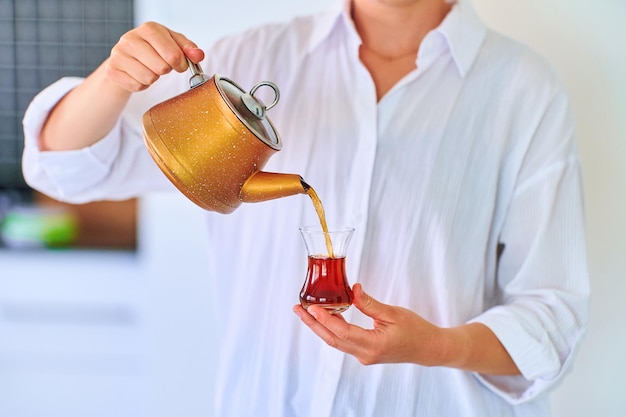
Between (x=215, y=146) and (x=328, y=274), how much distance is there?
0.22 metres

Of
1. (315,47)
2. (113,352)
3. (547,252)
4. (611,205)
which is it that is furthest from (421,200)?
(113,352)

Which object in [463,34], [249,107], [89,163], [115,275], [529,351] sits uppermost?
A: [463,34]

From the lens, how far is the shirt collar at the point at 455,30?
1336 millimetres

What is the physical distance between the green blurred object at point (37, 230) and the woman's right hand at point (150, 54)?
105cm

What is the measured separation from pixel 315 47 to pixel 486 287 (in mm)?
510

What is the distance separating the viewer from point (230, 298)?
1.43 m

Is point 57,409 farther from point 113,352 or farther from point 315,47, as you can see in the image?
point 315,47

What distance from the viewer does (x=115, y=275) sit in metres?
2.05

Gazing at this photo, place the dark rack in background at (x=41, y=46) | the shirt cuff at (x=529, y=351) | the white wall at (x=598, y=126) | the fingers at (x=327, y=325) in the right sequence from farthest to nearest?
the dark rack in background at (x=41, y=46)
the white wall at (x=598, y=126)
the shirt cuff at (x=529, y=351)
the fingers at (x=327, y=325)

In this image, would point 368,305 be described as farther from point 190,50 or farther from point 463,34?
point 463,34

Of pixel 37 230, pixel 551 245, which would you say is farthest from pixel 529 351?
pixel 37 230

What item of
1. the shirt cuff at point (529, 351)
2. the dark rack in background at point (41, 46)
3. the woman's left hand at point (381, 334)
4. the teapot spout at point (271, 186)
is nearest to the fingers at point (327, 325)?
the woman's left hand at point (381, 334)

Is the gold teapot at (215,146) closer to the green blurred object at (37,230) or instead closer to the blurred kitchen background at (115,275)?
the blurred kitchen background at (115,275)

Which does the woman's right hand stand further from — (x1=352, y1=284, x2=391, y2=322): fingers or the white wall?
the white wall
